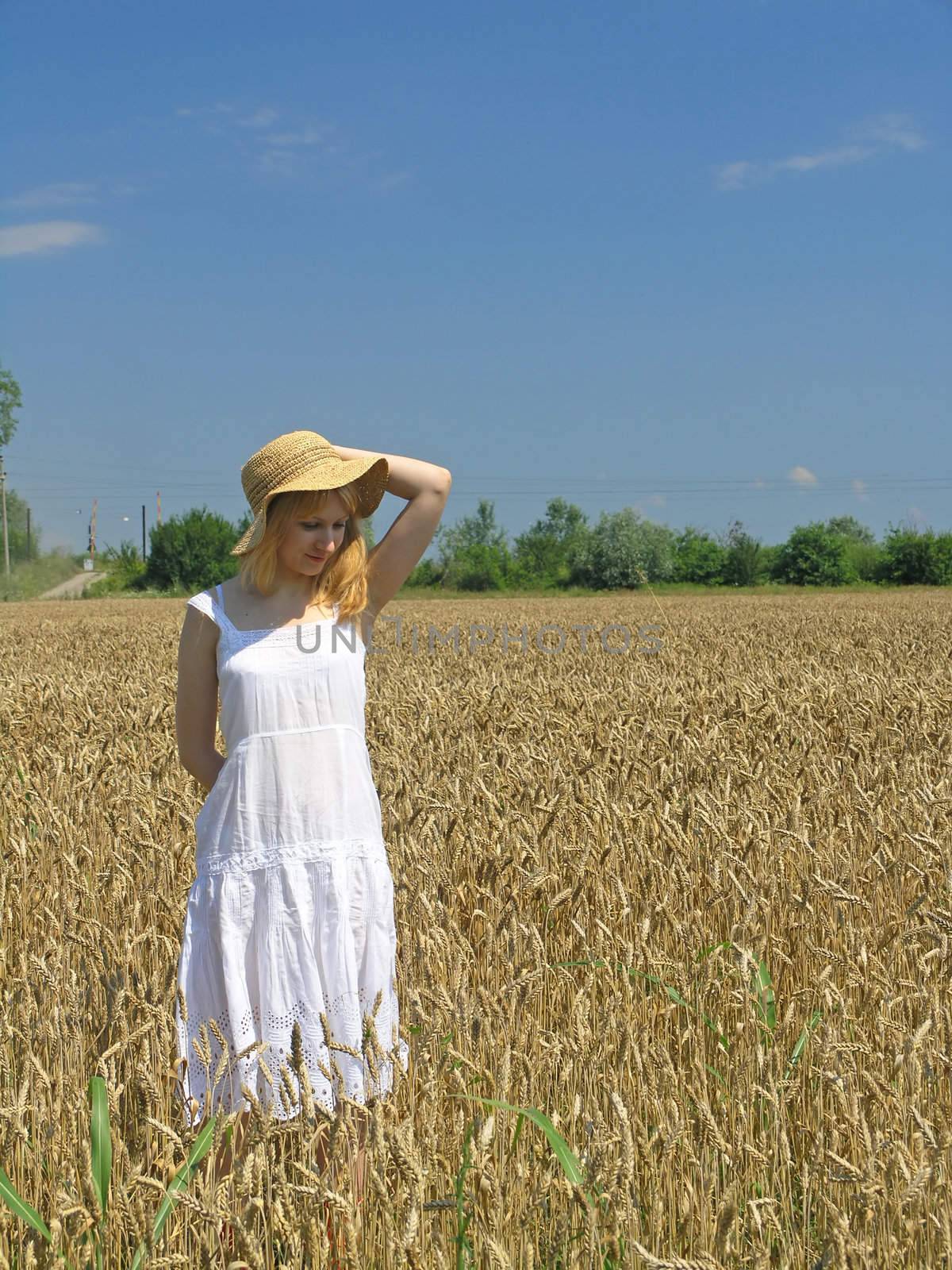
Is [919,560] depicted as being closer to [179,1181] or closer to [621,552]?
[621,552]

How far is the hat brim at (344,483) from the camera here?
251cm

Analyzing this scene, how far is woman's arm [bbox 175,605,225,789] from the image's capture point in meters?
2.59

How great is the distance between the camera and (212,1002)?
2.40 m

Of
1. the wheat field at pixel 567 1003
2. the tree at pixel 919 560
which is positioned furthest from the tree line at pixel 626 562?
the wheat field at pixel 567 1003

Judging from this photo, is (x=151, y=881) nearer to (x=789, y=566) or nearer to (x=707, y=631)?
(x=707, y=631)

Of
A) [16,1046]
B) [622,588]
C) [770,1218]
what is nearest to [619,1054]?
[770,1218]

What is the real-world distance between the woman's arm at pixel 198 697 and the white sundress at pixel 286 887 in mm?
72

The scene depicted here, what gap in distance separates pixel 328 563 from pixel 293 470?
23 cm

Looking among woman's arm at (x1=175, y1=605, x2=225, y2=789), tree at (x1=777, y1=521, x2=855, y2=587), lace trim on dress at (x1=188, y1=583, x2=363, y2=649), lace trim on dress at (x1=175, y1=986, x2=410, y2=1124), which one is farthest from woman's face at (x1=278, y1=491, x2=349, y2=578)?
tree at (x1=777, y1=521, x2=855, y2=587)

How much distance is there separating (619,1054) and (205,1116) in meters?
1.04

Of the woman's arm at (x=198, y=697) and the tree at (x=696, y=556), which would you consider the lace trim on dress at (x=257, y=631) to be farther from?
the tree at (x=696, y=556)

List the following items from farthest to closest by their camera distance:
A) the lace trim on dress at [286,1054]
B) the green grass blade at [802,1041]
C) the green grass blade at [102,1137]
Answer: the green grass blade at [802,1041] → the lace trim on dress at [286,1054] → the green grass blade at [102,1137]

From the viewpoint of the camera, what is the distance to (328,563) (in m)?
2.65

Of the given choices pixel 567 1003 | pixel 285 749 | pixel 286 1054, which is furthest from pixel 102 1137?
pixel 567 1003
